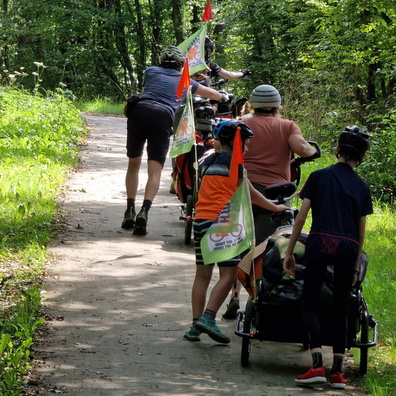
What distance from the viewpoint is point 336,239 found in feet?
17.5

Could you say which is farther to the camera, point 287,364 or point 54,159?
point 54,159

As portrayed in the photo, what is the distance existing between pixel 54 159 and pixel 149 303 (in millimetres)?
7628

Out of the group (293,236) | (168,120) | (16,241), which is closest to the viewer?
(293,236)

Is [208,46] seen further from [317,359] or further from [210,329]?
[317,359]

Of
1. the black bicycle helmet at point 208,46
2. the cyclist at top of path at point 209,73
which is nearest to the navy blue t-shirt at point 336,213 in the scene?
the cyclist at top of path at point 209,73

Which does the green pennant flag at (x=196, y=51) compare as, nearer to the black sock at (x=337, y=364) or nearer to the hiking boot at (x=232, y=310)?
the hiking boot at (x=232, y=310)

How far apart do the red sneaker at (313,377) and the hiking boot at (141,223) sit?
4.69m

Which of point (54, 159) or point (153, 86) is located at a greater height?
point (153, 86)

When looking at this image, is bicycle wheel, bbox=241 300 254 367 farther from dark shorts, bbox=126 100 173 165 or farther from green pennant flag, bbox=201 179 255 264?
dark shorts, bbox=126 100 173 165

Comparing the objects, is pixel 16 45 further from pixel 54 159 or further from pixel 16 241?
pixel 16 241

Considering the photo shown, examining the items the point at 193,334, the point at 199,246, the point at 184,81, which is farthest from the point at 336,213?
the point at 184,81

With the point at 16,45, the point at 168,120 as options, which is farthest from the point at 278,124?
the point at 16,45

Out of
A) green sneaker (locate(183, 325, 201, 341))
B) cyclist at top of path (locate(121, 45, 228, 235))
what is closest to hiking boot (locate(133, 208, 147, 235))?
cyclist at top of path (locate(121, 45, 228, 235))

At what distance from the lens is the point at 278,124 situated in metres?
6.74
